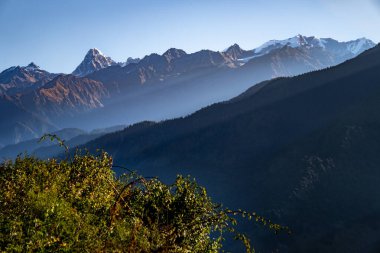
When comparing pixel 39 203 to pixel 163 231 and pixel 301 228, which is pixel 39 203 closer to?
pixel 163 231

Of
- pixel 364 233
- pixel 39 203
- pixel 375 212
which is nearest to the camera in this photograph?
pixel 39 203

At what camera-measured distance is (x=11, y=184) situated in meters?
16.4

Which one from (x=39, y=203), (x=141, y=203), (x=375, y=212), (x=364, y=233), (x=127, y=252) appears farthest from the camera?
(x=375, y=212)

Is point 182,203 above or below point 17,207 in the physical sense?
below

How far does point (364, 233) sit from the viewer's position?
17088 cm

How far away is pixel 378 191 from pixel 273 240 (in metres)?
53.7

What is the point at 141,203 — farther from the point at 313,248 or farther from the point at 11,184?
the point at 313,248

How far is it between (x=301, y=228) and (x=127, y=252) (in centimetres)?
19339

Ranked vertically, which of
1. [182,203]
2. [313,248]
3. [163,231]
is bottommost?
[313,248]

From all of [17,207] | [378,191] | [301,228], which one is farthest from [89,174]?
[378,191]

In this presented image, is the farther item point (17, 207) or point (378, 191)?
point (378, 191)

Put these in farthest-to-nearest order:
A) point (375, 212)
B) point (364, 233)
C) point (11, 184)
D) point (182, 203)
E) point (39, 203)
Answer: point (375, 212)
point (364, 233)
point (182, 203)
point (11, 184)
point (39, 203)

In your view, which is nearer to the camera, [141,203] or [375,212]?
[141,203]

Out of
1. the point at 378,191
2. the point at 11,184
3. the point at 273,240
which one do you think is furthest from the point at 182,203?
the point at 378,191
